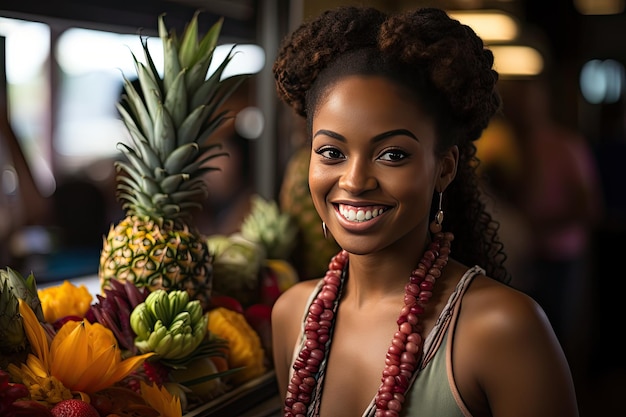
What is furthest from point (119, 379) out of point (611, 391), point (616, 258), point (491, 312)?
point (616, 258)

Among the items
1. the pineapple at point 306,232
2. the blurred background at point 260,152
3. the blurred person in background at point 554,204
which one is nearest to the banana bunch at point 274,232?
the pineapple at point 306,232

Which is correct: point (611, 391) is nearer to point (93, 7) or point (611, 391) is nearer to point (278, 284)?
point (278, 284)

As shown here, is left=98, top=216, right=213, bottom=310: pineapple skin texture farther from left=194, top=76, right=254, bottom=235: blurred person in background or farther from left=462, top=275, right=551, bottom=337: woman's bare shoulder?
left=194, top=76, right=254, bottom=235: blurred person in background

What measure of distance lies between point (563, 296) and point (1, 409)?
4.45 metres

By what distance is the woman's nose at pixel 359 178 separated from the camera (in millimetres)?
1418

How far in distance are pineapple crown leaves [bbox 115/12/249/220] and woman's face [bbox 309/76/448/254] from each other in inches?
16.7

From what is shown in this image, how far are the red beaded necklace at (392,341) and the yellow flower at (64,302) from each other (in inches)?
19.4

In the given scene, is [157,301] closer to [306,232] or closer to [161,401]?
[161,401]

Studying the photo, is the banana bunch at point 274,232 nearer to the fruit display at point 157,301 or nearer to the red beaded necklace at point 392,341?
the fruit display at point 157,301

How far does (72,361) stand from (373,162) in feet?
2.01

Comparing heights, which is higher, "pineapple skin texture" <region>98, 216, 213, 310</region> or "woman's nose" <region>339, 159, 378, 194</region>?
"woman's nose" <region>339, 159, 378, 194</region>

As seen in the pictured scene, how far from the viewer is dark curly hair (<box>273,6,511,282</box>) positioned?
4.67 ft

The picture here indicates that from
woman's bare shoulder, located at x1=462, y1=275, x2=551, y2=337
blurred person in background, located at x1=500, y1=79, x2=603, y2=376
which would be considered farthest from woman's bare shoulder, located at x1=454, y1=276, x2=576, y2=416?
blurred person in background, located at x1=500, y1=79, x2=603, y2=376

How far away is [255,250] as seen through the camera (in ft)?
7.17
